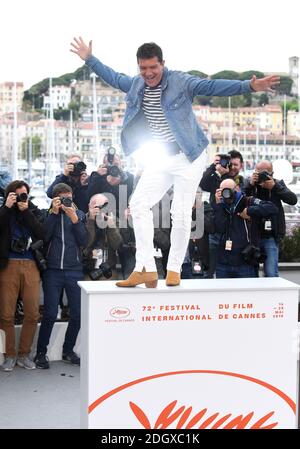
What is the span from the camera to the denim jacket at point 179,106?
4.84 metres

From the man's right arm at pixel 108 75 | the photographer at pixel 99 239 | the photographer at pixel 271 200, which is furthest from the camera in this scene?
the photographer at pixel 271 200

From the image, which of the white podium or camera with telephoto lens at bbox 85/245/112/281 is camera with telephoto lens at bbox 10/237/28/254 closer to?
camera with telephoto lens at bbox 85/245/112/281

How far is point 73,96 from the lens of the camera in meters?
92.4

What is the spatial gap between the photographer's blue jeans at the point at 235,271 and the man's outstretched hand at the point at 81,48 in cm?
276

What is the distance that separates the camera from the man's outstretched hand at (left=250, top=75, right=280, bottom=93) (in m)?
4.77

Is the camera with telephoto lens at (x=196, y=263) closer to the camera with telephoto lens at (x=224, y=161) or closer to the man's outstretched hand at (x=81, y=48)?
the camera with telephoto lens at (x=224, y=161)

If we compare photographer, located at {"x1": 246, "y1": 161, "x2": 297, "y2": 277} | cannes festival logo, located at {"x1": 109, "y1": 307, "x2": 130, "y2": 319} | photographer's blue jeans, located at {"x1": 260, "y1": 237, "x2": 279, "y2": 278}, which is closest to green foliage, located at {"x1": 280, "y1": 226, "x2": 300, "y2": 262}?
photographer, located at {"x1": 246, "y1": 161, "x2": 297, "y2": 277}

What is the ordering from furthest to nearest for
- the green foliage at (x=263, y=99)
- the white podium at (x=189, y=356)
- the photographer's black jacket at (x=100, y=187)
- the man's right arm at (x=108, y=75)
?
the green foliage at (x=263, y=99) < the photographer's black jacket at (x=100, y=187) < the man's right arm at (x=108, y=75) < the white podium at (x=189, y=356)

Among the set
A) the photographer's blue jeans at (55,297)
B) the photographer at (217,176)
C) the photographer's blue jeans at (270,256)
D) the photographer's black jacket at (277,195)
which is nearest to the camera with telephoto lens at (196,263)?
the photographer at (217,176)

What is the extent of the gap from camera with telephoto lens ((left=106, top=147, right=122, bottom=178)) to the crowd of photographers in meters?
0.05

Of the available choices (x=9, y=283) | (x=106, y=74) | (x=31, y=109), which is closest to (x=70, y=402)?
(x=9, y=283)

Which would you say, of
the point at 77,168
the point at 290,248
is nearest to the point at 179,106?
the point at 77,168
